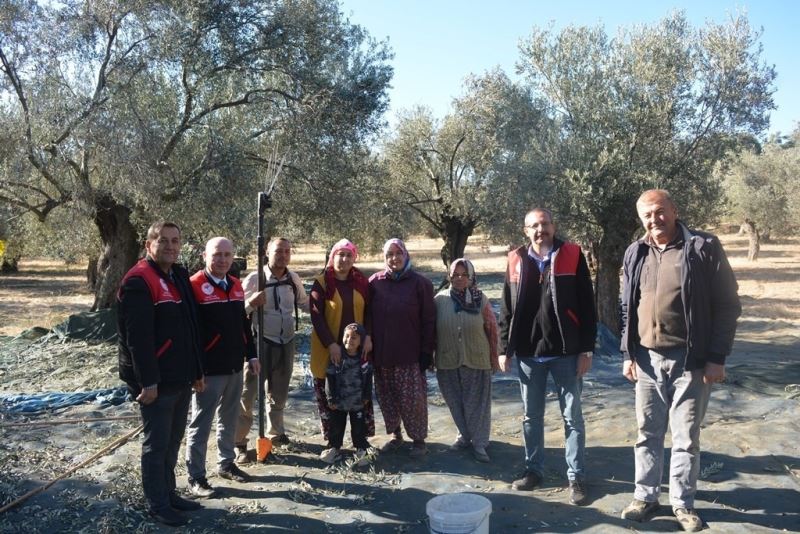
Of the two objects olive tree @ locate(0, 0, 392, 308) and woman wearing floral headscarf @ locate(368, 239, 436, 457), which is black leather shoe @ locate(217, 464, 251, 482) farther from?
A: olive tree @ locate(0, 0, 392, 308)

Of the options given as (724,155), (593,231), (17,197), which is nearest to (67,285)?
(17,197)

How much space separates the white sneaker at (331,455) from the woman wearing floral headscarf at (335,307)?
8 cm

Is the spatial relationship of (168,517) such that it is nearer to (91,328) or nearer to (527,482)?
(527,482)

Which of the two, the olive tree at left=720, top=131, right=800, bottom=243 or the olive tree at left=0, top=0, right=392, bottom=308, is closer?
the olive tree at left=0, top=0, right=392, bottom=308

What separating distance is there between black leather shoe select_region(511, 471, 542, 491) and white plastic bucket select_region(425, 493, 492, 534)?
1004 mm

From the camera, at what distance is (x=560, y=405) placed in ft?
14.0

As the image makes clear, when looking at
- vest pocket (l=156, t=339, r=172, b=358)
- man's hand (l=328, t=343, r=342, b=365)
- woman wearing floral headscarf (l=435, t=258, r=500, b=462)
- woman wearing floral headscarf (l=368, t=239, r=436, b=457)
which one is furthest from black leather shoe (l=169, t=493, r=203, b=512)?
woman wearing floral headscarf (l=435, t=258, r=500, b=462)

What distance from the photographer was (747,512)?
150 inches

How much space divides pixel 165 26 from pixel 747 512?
9724 millimetres

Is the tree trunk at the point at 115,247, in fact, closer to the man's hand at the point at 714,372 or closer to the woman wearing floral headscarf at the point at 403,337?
the woman wearing floral headscarf at the point at 403,337

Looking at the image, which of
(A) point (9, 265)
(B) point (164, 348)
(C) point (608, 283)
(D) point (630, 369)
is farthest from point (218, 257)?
(A) point (9, 265)

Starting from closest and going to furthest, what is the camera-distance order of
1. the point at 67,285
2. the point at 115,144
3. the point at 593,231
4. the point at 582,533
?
the point at 582,533
the point at 115,144
the point at 593,231
the point at 67,285

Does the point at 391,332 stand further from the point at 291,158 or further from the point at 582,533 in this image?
the point at 291,158

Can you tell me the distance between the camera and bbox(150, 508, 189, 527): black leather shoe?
381cm
